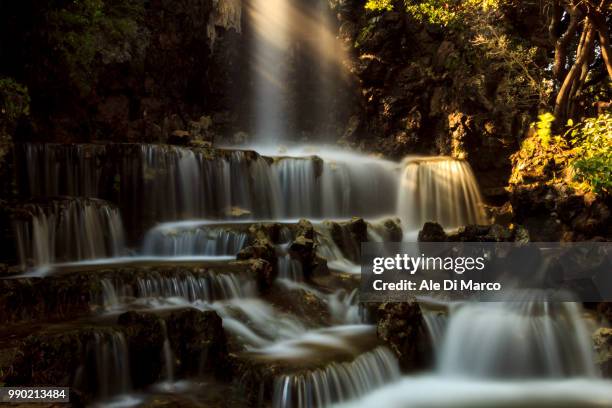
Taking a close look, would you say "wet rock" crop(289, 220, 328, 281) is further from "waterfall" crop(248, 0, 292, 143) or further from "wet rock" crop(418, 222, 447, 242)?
"waterfall" crop(248, 0, 292, 143)

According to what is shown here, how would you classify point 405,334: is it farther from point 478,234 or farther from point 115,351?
point 115,351

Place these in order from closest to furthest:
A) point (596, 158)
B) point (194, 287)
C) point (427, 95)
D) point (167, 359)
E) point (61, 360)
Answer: point (61, 360), point (167, 359), point (194, 287), point (596, 158), point (427, 95)

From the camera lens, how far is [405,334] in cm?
733

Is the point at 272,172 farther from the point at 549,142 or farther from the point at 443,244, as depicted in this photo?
the point at 549,142

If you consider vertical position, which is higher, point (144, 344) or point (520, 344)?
point (144, 344)

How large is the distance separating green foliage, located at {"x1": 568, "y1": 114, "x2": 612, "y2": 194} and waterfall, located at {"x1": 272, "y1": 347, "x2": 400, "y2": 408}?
5.58 m

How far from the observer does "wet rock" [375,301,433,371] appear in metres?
7.32

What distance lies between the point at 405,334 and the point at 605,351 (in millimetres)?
3083

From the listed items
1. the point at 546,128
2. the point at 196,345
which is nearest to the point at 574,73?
the point at 546,128

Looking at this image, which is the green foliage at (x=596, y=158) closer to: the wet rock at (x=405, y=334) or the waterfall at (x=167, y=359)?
the wet rock at (x=405, y=334)

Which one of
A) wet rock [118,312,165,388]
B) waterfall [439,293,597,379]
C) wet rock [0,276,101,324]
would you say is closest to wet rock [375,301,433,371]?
waterfall [439,293,597,379]

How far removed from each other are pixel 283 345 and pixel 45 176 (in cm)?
747

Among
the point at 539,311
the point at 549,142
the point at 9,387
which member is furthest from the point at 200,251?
the point at 549,142

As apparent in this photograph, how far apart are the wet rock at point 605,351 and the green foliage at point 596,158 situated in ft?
10.4
